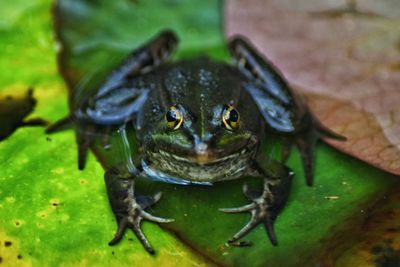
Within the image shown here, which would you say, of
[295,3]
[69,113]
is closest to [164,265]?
[69,113]

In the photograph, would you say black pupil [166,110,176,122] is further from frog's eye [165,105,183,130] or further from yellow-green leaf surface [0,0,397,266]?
yellow-green leaf surface [0,0,397,266]

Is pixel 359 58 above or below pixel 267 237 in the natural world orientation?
above

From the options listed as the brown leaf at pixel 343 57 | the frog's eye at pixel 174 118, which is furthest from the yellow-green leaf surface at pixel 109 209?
the frog's eye at pixel 174 118

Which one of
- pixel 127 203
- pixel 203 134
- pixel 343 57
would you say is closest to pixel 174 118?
pixel 203 134

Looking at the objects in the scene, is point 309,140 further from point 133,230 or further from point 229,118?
point 133,230

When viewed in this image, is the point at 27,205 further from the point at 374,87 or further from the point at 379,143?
the point at 374,87

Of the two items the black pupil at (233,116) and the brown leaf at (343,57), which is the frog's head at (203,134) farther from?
the brown leaf at (343,57)
